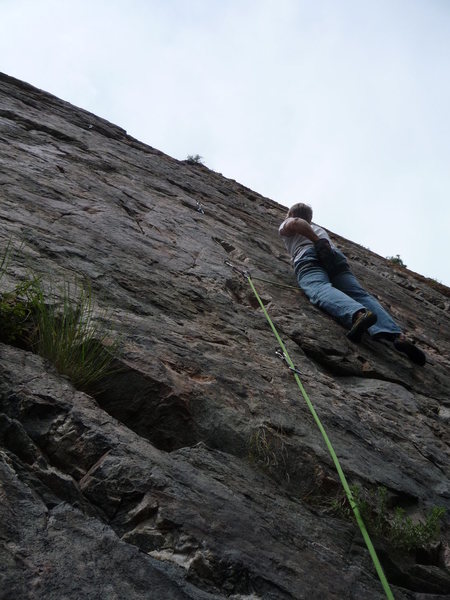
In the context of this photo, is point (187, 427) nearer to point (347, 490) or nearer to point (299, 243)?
point (347, 490)

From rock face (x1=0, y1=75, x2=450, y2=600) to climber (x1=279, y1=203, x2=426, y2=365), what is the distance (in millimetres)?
162

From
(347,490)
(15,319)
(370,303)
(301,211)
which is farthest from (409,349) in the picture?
(15,319)

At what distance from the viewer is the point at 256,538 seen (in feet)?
8.52

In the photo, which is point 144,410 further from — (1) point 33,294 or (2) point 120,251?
(2) point 120,251

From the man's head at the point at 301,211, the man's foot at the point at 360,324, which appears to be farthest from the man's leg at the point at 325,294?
the man's head at the point at 301,211

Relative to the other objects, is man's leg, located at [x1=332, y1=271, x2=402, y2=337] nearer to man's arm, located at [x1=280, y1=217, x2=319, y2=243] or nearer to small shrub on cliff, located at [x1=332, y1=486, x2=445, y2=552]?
man's arm, located at [x1=280, y1=217, x2=319, y2=243]

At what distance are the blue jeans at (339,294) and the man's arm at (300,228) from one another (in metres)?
0.15

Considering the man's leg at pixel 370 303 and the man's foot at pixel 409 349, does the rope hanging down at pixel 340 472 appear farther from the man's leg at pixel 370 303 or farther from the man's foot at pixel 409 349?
the man's foot at pixel 409 349

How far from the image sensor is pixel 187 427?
3.30m

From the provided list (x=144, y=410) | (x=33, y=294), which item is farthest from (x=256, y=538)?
(x=33, y=294)

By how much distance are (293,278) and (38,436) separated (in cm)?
459

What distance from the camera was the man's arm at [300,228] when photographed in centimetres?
663

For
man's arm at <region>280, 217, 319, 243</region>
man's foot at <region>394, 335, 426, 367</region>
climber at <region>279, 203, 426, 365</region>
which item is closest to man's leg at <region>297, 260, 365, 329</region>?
climber at <region>279, 203, 426, 365</region>

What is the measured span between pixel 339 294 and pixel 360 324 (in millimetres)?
561
